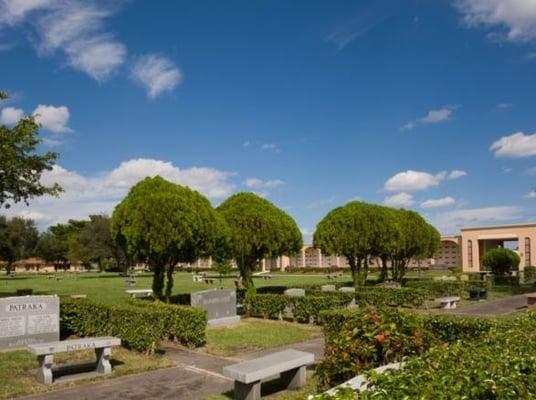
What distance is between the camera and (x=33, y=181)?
2098 centimetres

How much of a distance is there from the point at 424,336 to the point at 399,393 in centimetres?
437

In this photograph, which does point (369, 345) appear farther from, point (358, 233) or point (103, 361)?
point (358, 233)

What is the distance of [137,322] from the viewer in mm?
11461

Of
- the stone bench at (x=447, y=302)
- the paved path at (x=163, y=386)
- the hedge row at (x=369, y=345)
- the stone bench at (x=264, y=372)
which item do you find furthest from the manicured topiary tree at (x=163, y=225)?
the stone bench at (x=447, y=302)

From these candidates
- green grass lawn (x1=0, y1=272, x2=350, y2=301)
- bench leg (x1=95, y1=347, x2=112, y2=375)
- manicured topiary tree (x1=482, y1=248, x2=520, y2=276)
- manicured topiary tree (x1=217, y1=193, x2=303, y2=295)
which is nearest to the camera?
bench leg (x1=95, y1=347, x2=112, y2=375)

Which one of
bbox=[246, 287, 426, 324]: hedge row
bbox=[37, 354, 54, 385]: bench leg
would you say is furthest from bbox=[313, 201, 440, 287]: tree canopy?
bbox=[37, 354, 54, 385]: bench leg

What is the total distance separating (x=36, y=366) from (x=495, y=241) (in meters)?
66.7

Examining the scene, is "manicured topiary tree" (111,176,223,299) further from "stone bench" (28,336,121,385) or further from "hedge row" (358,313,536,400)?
"hedge row" (358,313,536,400)

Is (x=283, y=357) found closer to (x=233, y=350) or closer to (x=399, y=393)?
(x=233, y=350)

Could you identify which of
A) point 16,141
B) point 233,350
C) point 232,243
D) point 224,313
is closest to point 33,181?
point 16,141

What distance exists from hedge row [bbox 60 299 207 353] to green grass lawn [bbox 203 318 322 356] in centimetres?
66

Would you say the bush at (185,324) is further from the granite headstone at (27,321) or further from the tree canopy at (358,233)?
the tree canopy at (358,233)

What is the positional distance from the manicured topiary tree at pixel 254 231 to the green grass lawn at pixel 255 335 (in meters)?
2.65

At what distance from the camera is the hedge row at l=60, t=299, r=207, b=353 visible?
1138cm
